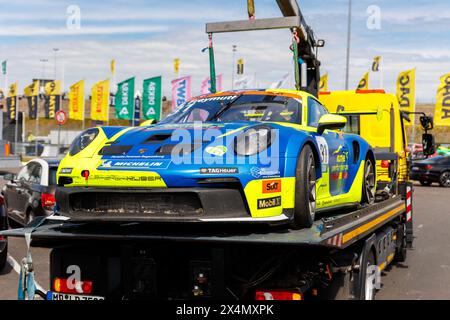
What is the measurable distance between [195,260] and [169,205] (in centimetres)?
45

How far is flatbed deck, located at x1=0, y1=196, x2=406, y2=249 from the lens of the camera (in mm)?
4277

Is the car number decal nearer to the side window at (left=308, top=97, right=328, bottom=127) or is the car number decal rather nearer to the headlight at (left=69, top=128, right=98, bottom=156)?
the side window at (left=308, top=97, right=328, bottom=127)

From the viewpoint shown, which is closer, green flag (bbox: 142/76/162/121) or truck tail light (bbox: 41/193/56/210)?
truck tail light (bbox: 41/193/56/210)

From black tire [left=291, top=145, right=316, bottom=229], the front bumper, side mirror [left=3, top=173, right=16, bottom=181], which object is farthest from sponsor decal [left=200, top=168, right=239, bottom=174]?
side mirror [left=3, top=173, right=16, bottom=181]

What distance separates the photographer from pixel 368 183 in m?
7.28

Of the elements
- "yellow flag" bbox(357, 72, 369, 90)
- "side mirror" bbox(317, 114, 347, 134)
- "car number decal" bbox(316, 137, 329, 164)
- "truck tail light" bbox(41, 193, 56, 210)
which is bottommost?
"truck tail light" bbox(41, 193, 56, 210)

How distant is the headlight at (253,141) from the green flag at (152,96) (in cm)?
3654

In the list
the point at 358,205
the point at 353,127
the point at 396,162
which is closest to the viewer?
the point at 358,205

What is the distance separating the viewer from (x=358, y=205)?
6.75m

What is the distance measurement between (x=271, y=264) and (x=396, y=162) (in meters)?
5.23

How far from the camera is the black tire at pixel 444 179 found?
26000 mm

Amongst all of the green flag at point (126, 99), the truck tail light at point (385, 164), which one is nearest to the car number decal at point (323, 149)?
the truck tail light at point (385, 164)
